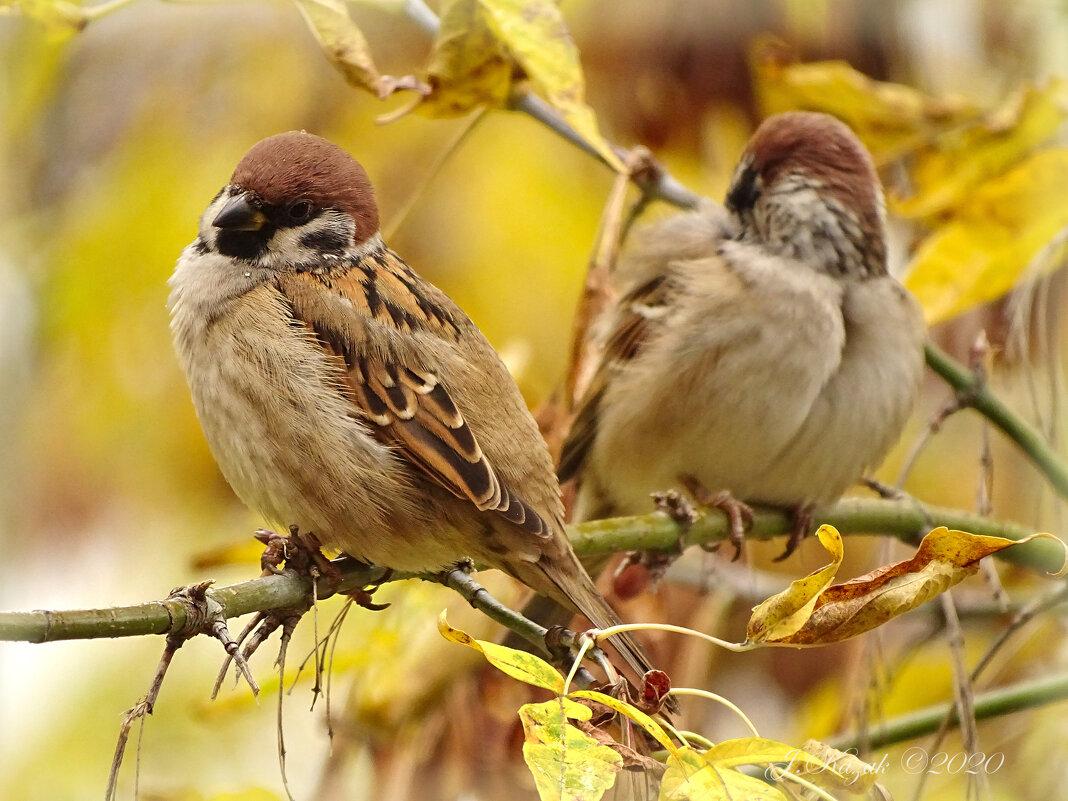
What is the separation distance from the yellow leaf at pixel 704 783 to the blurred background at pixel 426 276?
3.50ft

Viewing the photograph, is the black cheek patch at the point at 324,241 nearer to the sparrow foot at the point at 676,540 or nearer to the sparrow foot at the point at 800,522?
the sparrow foot at the point at 676,540

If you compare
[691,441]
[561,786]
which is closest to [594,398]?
[691,441]

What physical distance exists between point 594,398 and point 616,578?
1.87 ft

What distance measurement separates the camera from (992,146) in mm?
2396

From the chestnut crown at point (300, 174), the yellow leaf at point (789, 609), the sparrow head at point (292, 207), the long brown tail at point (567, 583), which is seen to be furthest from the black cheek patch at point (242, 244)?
the yellow leaf at point (789, 609)

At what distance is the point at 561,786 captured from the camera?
95 cm

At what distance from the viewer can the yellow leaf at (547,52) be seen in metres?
1.66

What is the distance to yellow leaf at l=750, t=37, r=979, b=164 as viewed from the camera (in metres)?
2.53

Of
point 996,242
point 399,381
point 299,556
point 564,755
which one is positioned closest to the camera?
point 564,755

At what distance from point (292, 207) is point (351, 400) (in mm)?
335

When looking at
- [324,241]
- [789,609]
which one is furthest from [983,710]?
[324,241]

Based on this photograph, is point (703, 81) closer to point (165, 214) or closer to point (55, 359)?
point (165, 214)

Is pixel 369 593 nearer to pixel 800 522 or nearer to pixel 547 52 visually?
pixel 547 52

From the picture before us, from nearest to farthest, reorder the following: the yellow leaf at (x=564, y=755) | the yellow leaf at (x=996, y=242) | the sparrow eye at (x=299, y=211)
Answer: the yellow leaf at (x=564, y=755)
the sparrow eye at (x=299, y=211)
the yellow leaf at (x=996, y=242)
